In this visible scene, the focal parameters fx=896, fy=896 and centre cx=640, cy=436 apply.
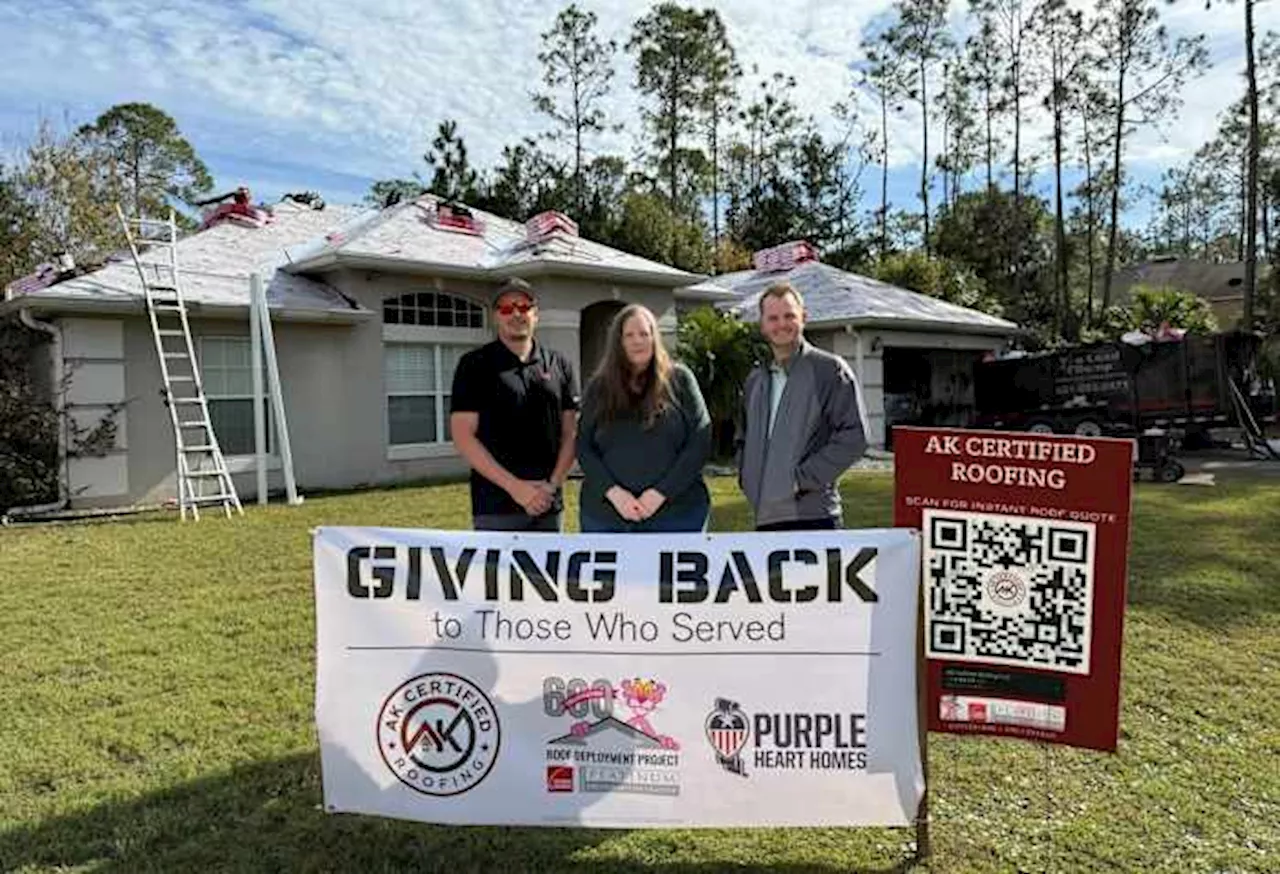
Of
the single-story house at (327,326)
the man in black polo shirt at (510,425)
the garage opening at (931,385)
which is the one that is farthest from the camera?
the garage opening at (931,385)

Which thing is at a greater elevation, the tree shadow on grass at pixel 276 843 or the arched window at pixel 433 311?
the arched window at pixel 433 311

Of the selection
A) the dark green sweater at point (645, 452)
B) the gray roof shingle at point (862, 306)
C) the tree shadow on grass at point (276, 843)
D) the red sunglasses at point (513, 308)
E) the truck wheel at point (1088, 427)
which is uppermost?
the gray roof shingle at point (862, 306)

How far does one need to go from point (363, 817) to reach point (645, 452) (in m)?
1.69

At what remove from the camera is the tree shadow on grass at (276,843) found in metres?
2.92

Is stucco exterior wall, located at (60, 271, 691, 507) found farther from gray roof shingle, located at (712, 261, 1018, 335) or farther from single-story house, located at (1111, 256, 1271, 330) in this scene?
single-story house, located at (1111, 256, 1271, 330)

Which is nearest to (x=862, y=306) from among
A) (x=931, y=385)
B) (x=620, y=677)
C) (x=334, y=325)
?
(x=931, y=385)

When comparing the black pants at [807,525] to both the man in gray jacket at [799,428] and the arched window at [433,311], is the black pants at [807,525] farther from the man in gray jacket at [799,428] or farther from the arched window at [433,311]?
the arched window at [433,311]

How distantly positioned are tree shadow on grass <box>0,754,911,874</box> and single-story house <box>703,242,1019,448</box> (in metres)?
14.4

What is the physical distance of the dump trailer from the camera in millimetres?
15312

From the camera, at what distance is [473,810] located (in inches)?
113

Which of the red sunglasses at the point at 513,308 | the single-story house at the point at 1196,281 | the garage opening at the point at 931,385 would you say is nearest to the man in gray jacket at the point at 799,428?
the red sunglasses at the point at 513,308

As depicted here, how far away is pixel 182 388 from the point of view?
11.4 meters

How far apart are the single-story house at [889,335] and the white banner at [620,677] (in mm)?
14327

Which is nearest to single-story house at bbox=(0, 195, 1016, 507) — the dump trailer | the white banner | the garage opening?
the dump trailer
